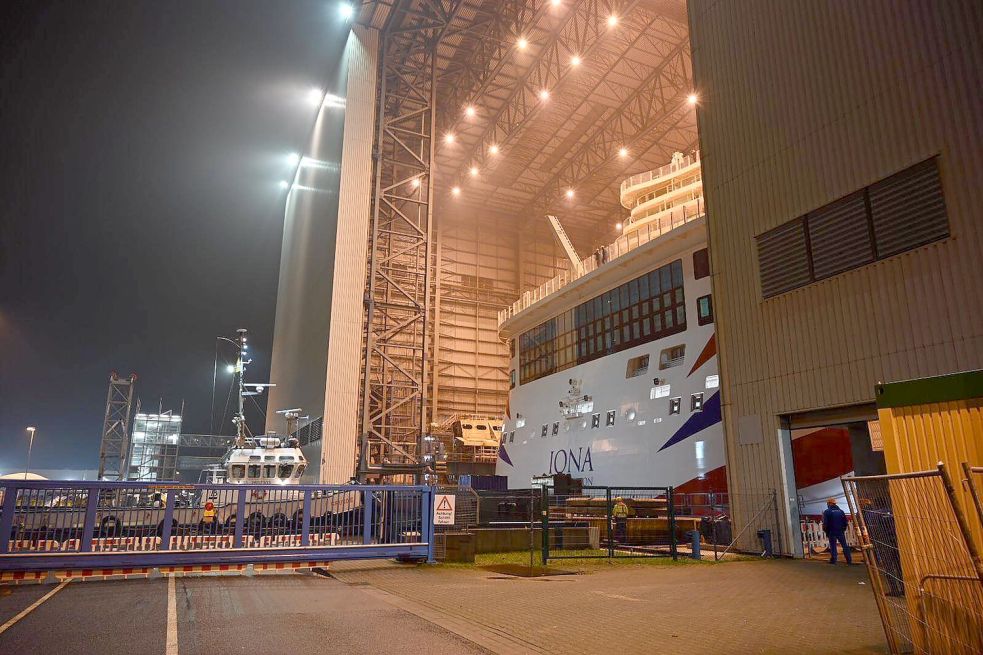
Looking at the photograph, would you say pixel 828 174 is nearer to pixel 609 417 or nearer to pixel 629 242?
pixel 629 242

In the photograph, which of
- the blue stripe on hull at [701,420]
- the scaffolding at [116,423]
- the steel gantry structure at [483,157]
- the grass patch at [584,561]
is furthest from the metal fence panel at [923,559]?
the scaffolding at [116,423]

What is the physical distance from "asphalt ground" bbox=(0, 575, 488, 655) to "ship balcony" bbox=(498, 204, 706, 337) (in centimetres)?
2199

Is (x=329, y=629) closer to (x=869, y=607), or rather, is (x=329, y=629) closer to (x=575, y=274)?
(x=869, y=607)

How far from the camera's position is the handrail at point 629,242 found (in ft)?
94.2

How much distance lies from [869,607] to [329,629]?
7.56 metres

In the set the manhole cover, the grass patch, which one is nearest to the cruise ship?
the grass patch

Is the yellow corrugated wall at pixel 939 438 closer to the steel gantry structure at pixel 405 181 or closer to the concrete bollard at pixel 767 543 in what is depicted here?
the concrete bollard at pixel 767 543

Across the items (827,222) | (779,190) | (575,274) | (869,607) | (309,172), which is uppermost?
(309,172)

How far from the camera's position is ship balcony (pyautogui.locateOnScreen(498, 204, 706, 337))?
27891 mm

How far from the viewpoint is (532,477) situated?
3841 cm

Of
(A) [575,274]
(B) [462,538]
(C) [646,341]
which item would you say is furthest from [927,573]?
(A) [575,274]

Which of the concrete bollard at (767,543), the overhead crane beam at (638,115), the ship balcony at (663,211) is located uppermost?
the overhead crane beam at (638,115)

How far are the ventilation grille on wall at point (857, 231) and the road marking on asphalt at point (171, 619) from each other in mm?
15333

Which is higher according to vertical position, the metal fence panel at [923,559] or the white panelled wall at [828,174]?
the white panelled wall at [828,174]
